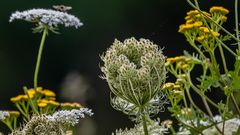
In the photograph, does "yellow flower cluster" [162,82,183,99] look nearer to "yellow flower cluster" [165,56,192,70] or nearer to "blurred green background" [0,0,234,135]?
"yellow flower cluster" [165,56,192,70]

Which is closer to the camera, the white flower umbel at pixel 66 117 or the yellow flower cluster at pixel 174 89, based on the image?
the white flower umbel at pixel 66 117

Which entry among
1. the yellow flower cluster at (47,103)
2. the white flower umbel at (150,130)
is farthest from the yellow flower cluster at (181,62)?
the yellow flower cluster at (47,103)

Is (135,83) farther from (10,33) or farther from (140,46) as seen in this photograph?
(10,33)

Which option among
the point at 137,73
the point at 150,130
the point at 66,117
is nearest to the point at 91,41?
the point at 150,130

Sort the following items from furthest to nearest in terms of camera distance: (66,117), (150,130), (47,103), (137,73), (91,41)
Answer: (91,41), (47,103), (150,130), (66,117), (137,73)

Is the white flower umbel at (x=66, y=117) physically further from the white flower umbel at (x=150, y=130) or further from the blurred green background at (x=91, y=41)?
the blurred green background at (x=91, y=41)

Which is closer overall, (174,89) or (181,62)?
(174,89)

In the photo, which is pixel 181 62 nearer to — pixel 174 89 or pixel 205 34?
pixel 174 89

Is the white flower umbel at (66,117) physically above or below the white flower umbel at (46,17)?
below

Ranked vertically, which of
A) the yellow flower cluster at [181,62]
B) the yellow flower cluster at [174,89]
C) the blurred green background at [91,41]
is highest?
the blurred green background at [91,41]

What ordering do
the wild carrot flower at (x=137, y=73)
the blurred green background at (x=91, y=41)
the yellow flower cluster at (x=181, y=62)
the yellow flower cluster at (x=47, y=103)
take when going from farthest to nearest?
the blurred green background at (x=91, y=41) < the yellow flower cluster at (x=47, y=103) < the yellow flower cluster at (x=181, y=62) < the wild carrot flower at (x=137, y=73)
